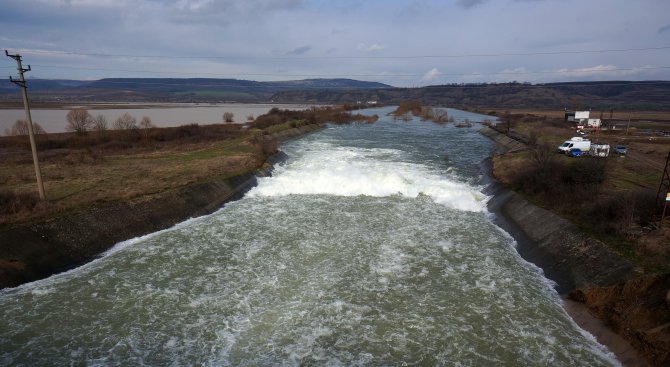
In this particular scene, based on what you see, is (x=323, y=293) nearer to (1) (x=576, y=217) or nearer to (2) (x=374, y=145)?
(1) (x=576, y=217)

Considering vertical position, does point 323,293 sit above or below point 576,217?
below

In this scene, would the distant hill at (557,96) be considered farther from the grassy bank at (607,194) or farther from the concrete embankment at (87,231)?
the concrete embankment at (87,231)

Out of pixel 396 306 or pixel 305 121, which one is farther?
pixel 305 121

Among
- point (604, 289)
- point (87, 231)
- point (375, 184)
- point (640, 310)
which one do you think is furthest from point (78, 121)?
point (640, 310)

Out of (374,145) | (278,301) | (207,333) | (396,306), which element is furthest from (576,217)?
A: (374,145)

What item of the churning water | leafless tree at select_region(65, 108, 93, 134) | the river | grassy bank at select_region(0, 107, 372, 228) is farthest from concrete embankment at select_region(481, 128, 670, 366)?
the river

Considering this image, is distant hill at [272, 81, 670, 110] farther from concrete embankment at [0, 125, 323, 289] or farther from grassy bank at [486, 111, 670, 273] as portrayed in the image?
concrete embankment at [0, 125, 323, 289]
